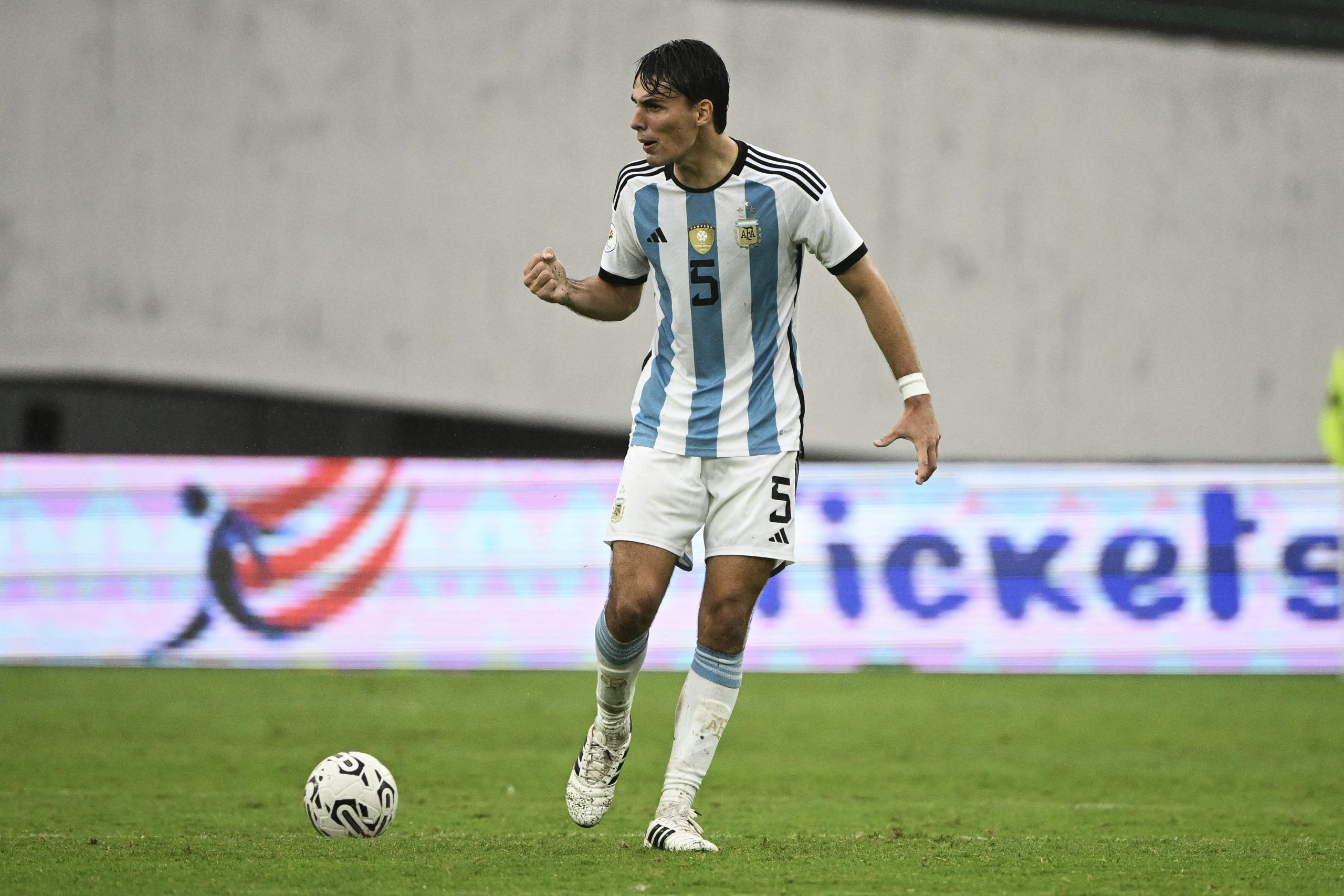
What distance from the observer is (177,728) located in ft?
25.5

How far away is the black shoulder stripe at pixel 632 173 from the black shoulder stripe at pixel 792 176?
296 mm

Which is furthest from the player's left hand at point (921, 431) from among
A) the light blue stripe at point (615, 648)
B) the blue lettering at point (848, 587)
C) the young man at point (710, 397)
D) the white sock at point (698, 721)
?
the blue lettering at point (848, 587)

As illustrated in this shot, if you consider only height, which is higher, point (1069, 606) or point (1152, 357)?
point (1152, 357)

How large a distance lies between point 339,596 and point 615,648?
236 inches

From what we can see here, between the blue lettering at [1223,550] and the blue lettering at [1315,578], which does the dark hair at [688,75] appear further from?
the blue lettering at [1315,578]

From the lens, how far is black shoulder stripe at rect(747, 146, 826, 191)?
4.41 metres

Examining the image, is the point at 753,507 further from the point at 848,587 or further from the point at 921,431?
the point at 848,587

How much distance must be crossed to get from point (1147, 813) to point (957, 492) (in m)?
5.10

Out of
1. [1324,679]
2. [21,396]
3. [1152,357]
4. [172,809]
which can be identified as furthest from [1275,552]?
[21,396]

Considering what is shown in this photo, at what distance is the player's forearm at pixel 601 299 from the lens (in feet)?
15.6

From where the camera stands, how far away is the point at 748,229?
438 cm

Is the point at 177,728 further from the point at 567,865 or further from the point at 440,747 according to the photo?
the point at 567,865

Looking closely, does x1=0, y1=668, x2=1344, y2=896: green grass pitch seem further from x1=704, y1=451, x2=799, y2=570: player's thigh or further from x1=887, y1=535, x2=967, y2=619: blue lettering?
x1=704, y1=451, x2=799, y2=570: player's thigh

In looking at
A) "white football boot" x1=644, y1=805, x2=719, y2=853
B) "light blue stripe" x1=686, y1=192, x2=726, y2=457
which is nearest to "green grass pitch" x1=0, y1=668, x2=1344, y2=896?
"white football boot" x1=644, y1=805, x2=719, y2=853
